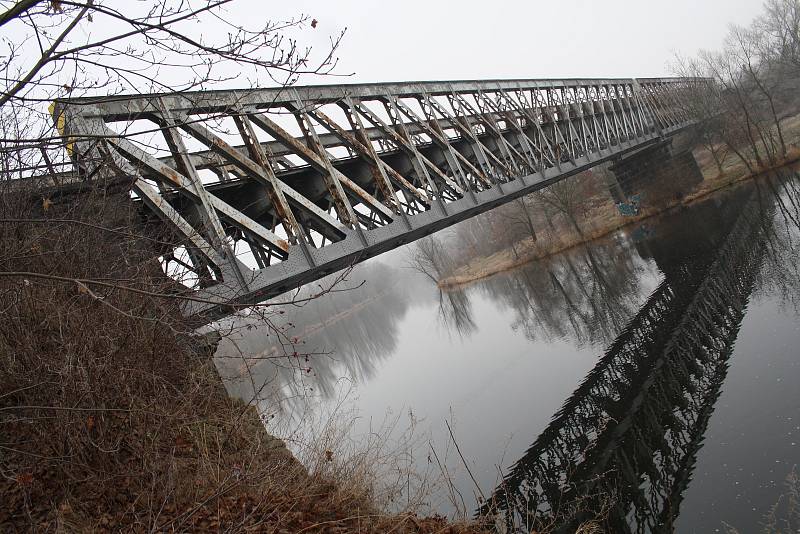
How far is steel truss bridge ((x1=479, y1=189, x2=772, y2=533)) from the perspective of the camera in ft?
21.4

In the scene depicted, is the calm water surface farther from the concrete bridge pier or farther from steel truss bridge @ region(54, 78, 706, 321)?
the concrete bridge pier

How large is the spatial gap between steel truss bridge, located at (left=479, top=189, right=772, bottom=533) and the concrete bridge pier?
766 inches

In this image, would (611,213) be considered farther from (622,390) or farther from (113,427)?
(113,427)

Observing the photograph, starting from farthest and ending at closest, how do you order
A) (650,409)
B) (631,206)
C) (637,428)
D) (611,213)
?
(611,213) → (631,206) → (650,409) → (637,428)

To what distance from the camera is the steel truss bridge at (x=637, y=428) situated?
21.4 ft

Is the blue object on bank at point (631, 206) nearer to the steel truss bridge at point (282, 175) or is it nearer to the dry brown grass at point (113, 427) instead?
the steel truss bridge at point (282, 175)

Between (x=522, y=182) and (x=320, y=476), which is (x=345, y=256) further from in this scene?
(x=522, y=182)

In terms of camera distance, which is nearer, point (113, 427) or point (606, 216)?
point (113, 427)

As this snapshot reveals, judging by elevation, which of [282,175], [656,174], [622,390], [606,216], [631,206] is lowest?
[622,390]

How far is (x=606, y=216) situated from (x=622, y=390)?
3065 centimetres

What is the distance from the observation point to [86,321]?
5.32m

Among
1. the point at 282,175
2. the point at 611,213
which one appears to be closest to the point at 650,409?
the point at 282,175

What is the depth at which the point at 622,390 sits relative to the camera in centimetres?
1023

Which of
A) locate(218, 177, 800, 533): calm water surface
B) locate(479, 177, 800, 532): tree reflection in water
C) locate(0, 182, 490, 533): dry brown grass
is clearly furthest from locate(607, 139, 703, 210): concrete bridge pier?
locate(0, 182, 490, 533): dry brown grass
